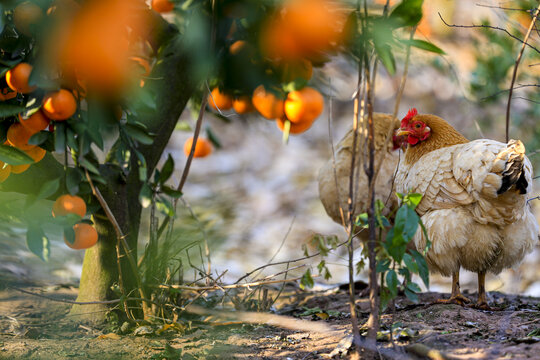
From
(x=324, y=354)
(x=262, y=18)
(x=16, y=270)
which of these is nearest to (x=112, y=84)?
(x=262, y=18)

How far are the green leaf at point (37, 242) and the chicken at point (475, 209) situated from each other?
1300mm

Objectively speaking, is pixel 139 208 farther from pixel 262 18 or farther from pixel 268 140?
pixel 268 140

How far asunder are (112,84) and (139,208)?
2.43 feet

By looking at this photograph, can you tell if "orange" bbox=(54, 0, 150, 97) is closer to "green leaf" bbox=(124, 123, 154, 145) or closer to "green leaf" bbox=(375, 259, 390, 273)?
"green leaf" bbox=(124, 123, 154, 145)

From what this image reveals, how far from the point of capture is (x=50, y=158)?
176 centimetres

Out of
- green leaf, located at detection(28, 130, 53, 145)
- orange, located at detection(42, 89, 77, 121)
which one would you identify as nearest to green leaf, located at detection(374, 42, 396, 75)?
orange, located at detection(42, 89, 77, 121)

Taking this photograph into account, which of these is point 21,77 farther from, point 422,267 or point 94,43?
point 422,267

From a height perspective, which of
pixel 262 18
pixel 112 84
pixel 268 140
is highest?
pixel 268 140

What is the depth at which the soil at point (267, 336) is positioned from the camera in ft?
5.02

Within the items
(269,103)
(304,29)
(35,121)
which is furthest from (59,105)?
(304,29)

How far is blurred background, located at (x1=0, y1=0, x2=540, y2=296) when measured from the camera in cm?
285

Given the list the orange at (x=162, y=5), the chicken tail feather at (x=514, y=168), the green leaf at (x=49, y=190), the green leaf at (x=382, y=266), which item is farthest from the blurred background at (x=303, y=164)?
the green leaf at (x=382, y=266)

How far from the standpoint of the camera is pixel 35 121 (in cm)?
133

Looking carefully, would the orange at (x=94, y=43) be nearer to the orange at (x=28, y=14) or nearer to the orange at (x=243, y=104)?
the orange at (x=28, y=14)
